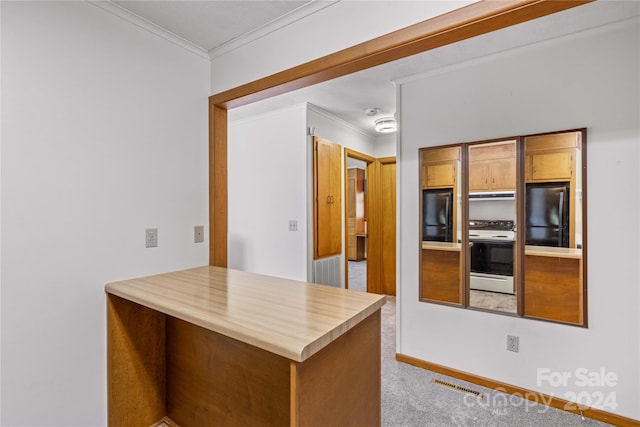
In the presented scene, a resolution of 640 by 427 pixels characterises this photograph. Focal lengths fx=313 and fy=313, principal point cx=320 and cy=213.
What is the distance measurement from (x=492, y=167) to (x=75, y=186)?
255 cm

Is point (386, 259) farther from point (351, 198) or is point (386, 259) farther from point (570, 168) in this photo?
point (351, 198)

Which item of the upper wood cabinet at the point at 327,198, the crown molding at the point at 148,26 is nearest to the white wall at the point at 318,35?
the crown molding at the point at 148,26

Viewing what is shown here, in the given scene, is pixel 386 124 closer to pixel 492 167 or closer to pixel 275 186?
pixel 275 186

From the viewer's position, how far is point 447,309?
2.43 metres

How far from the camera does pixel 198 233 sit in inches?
81.1

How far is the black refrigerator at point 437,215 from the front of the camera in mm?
2467

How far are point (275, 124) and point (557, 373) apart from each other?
322cm

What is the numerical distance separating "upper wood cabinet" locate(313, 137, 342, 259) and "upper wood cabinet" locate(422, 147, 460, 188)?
119 centimetres

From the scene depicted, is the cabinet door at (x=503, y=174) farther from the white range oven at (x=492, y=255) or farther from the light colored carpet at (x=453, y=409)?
the light colored carpet at (x=453, y=409)

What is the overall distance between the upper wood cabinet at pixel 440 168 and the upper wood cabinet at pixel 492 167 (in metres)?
0.12

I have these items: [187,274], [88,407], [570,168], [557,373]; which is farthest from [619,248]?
[88,407]

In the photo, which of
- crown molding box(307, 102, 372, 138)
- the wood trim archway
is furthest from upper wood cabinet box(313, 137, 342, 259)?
the wood trim archway

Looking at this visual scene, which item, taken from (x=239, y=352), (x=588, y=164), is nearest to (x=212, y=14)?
(x=239, y=352)

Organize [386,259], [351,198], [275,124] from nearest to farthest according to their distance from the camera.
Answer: [275,124], [386,259], [351,198]
